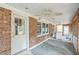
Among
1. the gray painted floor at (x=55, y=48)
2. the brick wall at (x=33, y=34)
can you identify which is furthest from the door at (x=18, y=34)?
the gray painted floor at (x=55, y=48)

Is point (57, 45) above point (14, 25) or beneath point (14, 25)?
beneath

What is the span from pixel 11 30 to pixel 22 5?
52cm

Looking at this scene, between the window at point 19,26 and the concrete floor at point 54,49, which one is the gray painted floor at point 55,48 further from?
the window at point 19,26

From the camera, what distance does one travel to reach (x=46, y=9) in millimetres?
2428

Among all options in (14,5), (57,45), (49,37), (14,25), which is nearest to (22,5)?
(14,5)

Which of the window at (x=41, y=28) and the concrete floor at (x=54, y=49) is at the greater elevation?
the window at (x=41, y=28)

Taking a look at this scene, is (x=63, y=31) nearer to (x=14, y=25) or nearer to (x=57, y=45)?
(x=57, y=45)

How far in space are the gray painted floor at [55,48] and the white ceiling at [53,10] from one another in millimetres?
431

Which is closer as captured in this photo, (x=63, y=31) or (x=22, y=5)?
(x=22, y=5)

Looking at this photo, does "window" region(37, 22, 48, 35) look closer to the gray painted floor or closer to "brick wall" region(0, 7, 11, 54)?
the gray painted floor

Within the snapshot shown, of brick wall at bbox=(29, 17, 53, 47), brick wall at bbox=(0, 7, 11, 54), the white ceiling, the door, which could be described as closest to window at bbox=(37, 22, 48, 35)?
brick wall at bbox=(29, 17, 53, 47)

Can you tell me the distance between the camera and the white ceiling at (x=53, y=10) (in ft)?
7.73

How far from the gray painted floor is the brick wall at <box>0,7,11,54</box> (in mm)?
505
